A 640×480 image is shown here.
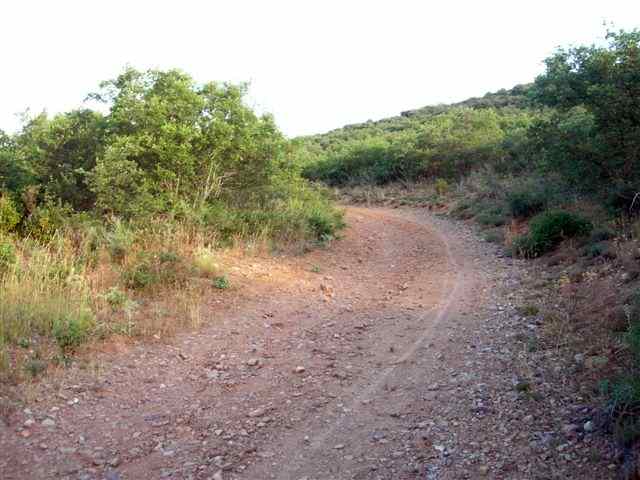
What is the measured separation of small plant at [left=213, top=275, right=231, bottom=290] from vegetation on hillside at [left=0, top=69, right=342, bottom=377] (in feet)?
0.11

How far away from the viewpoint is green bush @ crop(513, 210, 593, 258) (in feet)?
33.3

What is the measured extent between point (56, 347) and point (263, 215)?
6176 mm

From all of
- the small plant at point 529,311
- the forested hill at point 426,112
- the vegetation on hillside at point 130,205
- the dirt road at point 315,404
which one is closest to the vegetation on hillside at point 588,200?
the small plant at point 529,311

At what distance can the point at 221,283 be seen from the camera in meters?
8.36

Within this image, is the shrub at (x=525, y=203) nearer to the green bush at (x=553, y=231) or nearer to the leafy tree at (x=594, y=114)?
the leafy tree at (x=594, y=114)

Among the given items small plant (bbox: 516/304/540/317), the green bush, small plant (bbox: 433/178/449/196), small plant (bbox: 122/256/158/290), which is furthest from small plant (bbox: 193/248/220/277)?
small plant (bbox: 433/178/449/196)

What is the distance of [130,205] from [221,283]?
2.34 metres

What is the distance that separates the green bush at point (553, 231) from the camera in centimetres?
1016

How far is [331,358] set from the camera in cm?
623

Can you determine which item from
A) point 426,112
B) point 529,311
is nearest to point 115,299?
point 529,311

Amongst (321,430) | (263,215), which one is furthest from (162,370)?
(263,215)

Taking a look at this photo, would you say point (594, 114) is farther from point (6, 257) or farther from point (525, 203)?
point (6, 257)

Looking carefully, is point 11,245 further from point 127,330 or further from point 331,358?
point 331,358

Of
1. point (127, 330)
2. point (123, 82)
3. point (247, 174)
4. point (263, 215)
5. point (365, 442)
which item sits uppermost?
point (123, 82)
